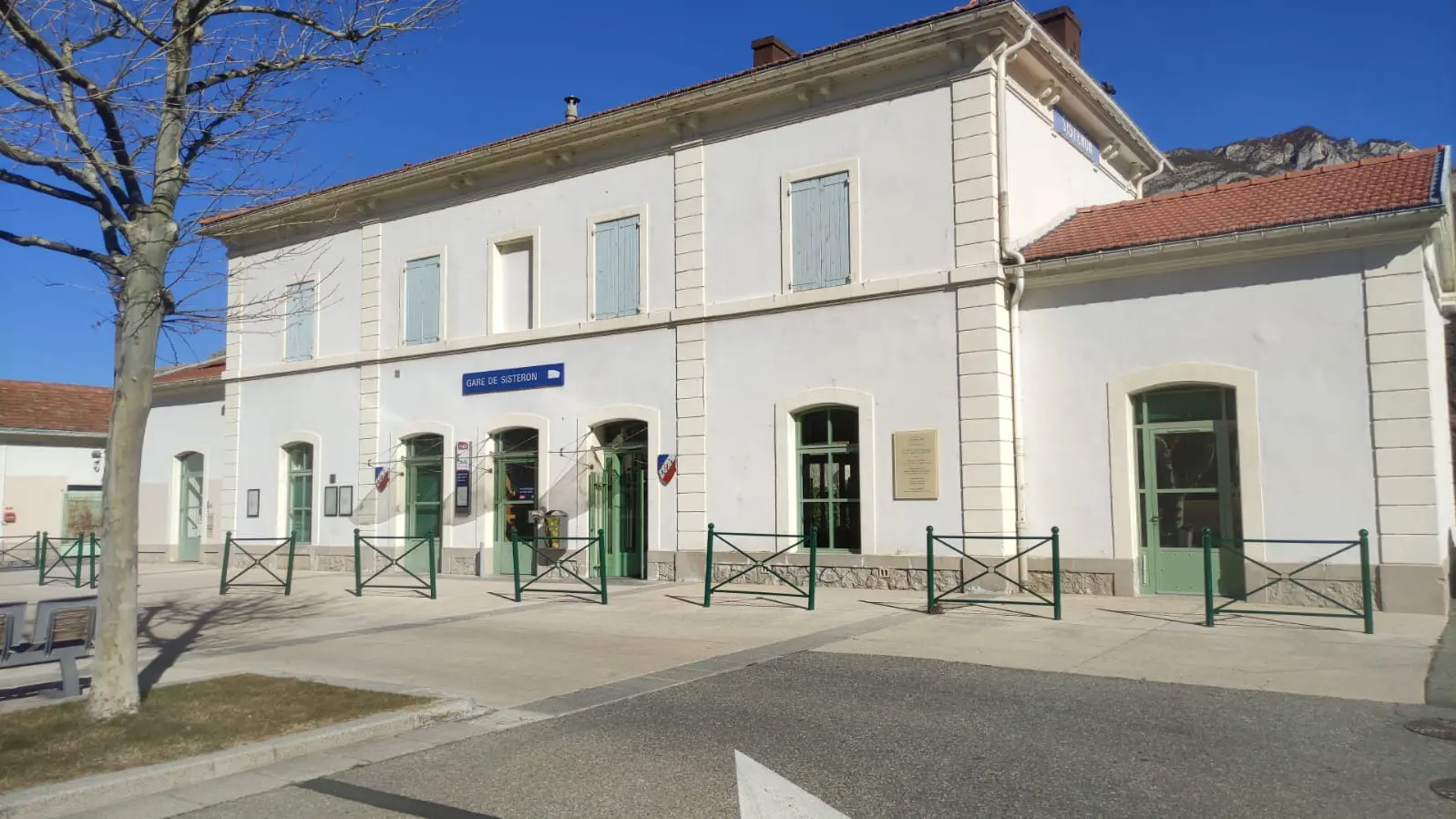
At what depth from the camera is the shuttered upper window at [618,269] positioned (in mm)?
15398

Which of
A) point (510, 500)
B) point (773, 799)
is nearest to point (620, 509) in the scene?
point (510, 500)

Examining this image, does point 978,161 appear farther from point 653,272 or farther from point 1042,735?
point 1042,735

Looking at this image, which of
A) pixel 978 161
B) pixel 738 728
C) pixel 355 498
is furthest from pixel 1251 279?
pixel 355 498

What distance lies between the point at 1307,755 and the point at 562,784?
12.0ft

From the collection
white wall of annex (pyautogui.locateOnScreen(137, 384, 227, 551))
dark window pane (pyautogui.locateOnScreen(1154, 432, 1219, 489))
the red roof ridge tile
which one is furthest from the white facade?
white wall of annex (pyautogui.locateOnScreen(137, 384, 227, 551))

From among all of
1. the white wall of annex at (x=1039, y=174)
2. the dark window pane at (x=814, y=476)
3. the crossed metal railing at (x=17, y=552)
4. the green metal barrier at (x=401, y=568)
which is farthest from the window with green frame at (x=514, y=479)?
the crossed metal railing at (x=17, y=552)

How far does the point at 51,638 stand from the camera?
22.6 ft

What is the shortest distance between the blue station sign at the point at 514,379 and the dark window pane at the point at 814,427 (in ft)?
13.3

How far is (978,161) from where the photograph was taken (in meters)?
12.5

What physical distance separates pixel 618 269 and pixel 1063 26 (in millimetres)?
7584

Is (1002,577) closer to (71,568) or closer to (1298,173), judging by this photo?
(1298,173)

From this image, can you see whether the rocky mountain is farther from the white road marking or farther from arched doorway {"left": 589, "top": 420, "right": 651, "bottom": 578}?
the white road marking

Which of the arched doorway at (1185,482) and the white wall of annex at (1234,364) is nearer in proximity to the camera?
the white wall of annex at (1234,364)

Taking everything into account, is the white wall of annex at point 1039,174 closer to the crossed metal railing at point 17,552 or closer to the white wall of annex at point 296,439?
the white wall of annex at point 296,439
